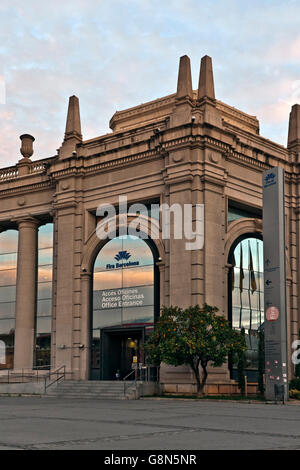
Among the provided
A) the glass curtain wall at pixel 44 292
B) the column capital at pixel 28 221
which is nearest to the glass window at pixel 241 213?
the glass curtain wall at pixel 44 292

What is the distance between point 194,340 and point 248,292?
33.5 ft

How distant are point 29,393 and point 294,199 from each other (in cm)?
2297

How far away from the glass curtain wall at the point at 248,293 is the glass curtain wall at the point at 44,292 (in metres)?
14.6

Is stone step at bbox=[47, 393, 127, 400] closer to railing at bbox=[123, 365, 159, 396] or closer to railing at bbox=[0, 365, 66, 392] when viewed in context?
railing at bbox=[123, 365, 159, 396]

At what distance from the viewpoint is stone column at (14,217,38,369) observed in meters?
47.5

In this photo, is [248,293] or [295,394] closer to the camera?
[295,394]

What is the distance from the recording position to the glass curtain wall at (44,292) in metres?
47.6

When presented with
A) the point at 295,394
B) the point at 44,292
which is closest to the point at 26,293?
the point at 44,292

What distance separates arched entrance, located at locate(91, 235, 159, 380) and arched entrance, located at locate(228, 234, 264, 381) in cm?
507

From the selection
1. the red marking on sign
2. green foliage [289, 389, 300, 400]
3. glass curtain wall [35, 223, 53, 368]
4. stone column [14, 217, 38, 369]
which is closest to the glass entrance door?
glass curtain wall [35, 223, 53, 368]

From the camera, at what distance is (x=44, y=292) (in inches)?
1927

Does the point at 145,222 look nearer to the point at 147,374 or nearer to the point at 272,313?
the point at 147,374

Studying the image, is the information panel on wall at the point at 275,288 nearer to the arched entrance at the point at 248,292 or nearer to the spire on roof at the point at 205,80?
the arched entrance at the point at 248,292
